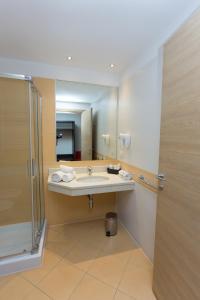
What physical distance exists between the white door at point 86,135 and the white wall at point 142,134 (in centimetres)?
51

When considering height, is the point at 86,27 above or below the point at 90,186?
above

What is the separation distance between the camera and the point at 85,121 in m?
2.67

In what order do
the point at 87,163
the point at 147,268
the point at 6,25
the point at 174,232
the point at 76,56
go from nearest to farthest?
the point at 174,232, the point at 6,25, the point at 147,268, the point at 76,56, the point at 87,163

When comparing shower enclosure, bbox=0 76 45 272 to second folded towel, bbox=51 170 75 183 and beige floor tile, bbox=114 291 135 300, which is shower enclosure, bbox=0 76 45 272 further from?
beige floor tile, bbox=114 291 135 300

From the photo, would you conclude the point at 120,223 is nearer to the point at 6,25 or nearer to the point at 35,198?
the point at 35,198

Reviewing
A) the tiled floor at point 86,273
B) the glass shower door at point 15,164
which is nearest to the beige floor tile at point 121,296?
the tiled floor at point 86,273

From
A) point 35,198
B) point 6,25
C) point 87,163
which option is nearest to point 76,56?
point 6,25

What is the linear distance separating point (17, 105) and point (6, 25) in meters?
0.89

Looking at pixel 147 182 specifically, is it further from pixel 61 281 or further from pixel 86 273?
pixel 61 281

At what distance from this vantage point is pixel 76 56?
2.08 metres

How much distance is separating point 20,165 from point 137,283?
191 cm

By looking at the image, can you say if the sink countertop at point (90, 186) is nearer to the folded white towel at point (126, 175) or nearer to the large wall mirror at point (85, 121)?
the folded white towel at point (126, 175)

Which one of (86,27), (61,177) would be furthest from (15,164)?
(86,27)

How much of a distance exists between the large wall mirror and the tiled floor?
3.84 feet
